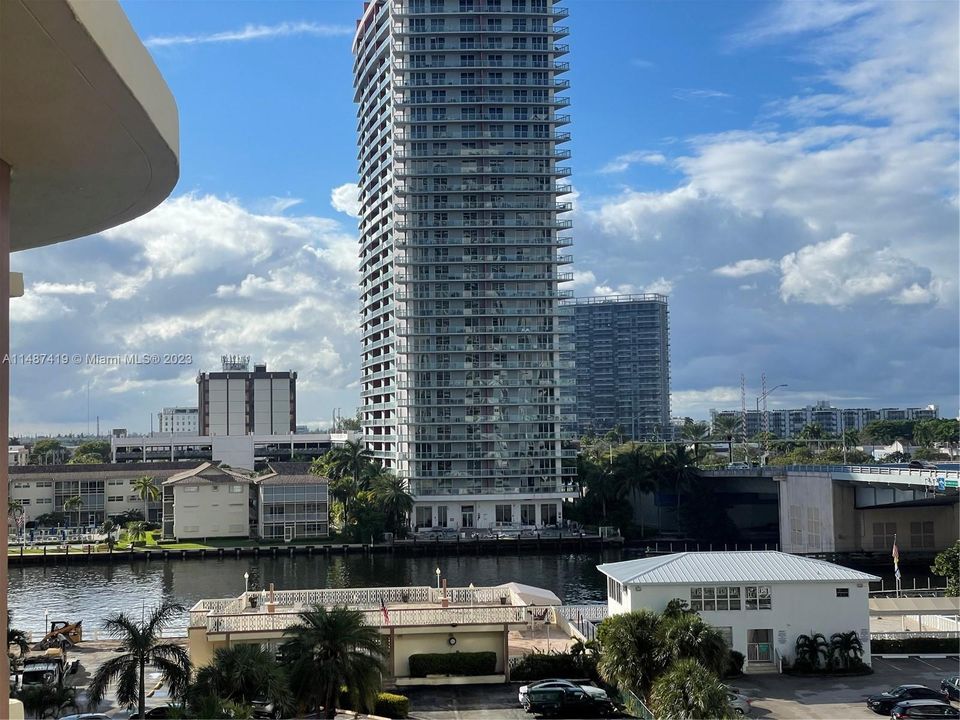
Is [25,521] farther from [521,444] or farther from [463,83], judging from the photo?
[463,83]

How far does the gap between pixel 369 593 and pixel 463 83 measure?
82244mm

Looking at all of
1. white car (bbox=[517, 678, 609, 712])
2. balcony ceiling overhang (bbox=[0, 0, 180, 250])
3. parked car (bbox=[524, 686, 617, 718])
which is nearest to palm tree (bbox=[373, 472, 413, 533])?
white car (bbox=[517, 678, 609, 712])

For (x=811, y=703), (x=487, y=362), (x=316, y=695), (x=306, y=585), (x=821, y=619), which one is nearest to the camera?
(x=316, y=695)

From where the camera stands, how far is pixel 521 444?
341 feet

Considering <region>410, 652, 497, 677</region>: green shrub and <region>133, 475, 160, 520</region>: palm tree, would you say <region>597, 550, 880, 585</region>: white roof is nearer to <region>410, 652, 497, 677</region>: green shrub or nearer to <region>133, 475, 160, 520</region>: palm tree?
<region>410, 652, 497, 677</region>: green shrub

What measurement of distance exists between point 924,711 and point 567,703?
10.3 metres

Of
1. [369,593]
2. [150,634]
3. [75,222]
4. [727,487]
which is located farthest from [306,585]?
[75,222]

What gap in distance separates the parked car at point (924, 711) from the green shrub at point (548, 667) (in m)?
9.54

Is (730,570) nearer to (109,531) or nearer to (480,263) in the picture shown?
(109,531)

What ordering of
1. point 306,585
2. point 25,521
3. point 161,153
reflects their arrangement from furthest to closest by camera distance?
point 25,521
point 306,585
point 161,153

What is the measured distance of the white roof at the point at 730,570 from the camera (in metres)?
33.3

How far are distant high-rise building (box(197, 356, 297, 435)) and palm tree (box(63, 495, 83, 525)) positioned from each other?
77578 millimetres

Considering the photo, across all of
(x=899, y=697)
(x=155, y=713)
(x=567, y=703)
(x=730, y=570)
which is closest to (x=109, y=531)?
(x=155, y=713)

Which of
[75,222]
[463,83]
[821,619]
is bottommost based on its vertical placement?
[821,619]
